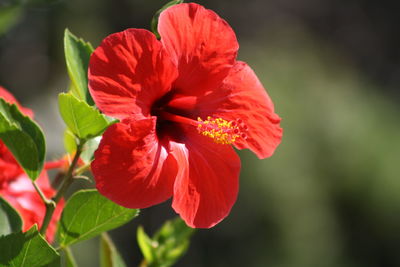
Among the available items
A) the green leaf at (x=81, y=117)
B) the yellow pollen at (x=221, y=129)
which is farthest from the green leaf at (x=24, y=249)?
the yellow pollen at (x=221, y=129)

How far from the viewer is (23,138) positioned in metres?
1.02

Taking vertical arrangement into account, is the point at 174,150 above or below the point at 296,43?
above

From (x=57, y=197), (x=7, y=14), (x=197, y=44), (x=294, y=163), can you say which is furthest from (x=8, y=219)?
(x=294, y=163)

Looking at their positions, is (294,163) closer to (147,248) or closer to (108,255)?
(147,248)

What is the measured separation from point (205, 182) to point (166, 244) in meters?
0.29

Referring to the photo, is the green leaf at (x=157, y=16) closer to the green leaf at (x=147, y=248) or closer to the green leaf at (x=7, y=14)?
the green leaf at (x=147, y=248)

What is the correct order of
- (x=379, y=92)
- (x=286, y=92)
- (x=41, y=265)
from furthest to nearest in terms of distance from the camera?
(x=379, y=92) < (x=286, y=92) < (x=41, y=265)

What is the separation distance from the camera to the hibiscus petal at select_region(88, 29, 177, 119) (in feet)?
3.15

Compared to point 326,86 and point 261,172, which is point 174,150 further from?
point 326,86

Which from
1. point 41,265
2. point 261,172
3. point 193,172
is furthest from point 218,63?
point 261,172

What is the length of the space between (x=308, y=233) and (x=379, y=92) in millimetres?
2395

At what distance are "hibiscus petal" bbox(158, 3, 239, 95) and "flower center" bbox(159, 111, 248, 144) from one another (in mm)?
53

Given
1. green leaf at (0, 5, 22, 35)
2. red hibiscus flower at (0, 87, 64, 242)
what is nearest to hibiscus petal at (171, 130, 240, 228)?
red hibiscus flower at (0, 87, 64, 242)

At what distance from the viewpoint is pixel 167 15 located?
1.03 metres
